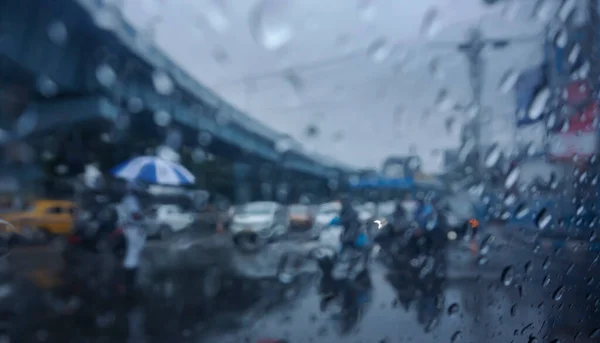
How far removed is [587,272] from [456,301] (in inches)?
60.2

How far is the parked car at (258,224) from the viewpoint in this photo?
6.64 meters

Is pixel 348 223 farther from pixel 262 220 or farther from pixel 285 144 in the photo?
pixel 285 144

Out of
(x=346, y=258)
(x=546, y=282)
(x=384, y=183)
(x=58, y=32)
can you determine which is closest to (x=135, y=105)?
(x=58, y=32)

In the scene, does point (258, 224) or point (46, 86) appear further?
point (46, 86)

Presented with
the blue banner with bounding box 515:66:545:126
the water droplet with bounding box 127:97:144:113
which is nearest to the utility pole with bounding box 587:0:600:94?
the blue banner with bounding box 515:66:545:126

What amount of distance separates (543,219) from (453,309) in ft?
7.60

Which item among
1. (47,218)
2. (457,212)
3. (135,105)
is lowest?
(457,212)

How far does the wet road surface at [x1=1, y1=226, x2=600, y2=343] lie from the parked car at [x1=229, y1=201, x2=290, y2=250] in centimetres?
22

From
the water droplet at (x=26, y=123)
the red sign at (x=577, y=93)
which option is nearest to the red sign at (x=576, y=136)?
the red sign at (x=577, y=93)

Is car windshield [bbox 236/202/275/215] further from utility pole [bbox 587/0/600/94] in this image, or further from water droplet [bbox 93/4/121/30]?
utility pole [bbox 587/0/600/94]

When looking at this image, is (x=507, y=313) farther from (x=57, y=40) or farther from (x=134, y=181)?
(x=57, y=40)

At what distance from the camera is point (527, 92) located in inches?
311

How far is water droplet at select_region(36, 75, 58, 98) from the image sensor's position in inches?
456

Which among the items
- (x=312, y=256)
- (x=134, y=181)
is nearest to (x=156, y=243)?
(x=134, y=181)
